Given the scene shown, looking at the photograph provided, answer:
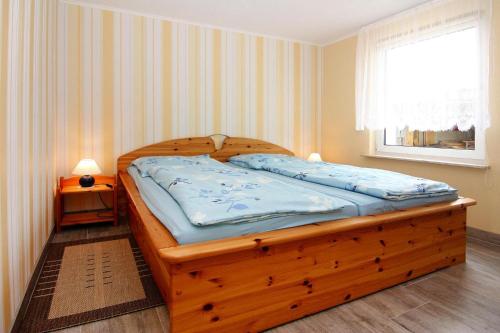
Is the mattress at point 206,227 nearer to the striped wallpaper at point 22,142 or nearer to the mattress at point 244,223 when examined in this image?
the mattress at point 244,223

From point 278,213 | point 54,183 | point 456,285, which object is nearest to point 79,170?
point 54,183

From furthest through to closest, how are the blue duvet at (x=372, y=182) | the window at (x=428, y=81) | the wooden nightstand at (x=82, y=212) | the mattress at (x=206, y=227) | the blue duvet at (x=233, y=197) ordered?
the wooden nightstand at (x=82, y=212)
the window at (x=428, y=81)
the blue duvet at (x=372, y=182)
the blue duvet at (x=233, y=197)
the mattress at (x=206, y=227)

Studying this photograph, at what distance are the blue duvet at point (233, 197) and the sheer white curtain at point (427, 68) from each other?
1819 mm

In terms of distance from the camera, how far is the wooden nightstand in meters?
2.94

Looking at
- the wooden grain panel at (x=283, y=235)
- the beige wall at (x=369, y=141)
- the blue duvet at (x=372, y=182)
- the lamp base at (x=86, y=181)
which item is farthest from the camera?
the lamp base at (x=86, y=181)

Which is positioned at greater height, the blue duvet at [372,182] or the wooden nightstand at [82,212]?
the blue duvet at [372,182]

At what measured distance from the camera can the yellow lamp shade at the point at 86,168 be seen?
9.81 ft

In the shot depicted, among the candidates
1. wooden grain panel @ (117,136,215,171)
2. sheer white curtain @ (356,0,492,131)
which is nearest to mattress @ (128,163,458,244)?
wooden grain panel @ (117,136,215,171)

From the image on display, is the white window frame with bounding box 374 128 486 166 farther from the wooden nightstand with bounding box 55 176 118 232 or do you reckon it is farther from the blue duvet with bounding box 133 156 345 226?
the wooden nightstand with bounding box 55 176 118 232

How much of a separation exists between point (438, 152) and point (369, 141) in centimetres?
85

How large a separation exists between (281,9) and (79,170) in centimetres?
249

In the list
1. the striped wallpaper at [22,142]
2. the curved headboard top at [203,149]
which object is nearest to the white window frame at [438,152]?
the curved headboard top at [203,149]

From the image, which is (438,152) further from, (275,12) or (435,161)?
(275,12)

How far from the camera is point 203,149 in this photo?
3.75 metres
